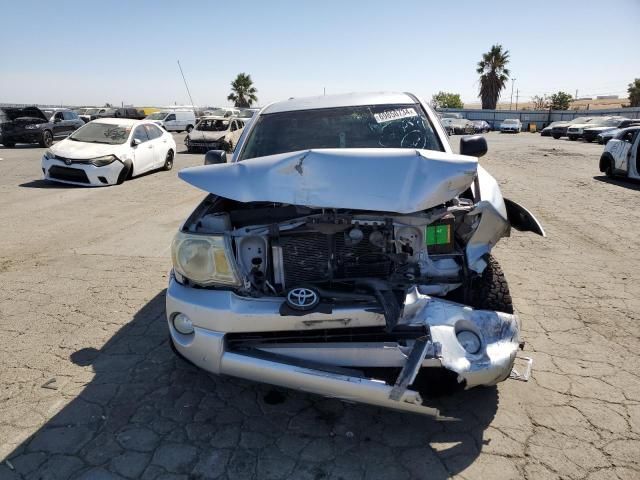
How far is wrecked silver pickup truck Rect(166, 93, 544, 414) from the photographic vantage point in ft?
7.64

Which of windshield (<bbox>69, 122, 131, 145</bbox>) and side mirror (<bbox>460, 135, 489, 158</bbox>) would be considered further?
windshield (<bbox>69, 122, 131, 145</bbox>)

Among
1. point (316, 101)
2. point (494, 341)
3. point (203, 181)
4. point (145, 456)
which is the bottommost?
point (145, 456)

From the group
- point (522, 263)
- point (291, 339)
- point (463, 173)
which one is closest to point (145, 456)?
point (291, 339)

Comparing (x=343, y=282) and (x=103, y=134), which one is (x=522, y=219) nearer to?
(x=343, y=282)

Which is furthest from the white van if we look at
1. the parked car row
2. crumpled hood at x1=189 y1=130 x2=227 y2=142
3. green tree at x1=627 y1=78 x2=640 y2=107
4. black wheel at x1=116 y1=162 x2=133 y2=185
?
green tree at x1=627 y1=78 x2=640 y2=107

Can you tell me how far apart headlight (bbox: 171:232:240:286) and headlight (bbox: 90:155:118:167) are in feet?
29.0

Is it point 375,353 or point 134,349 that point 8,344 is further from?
point 375,353

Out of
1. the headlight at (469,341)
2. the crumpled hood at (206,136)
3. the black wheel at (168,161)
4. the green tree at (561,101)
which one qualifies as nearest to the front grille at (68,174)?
the black wheel at (168,161)

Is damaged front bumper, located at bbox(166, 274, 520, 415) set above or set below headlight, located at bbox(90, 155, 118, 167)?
below

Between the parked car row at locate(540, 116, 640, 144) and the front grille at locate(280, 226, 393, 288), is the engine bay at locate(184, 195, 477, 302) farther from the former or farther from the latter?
the parked car row at locate(540, 116, 640, 144)

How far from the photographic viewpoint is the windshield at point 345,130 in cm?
380

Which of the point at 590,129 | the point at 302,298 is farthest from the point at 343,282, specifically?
the point at 590,129

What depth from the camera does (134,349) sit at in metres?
3.43

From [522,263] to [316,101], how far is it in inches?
116
